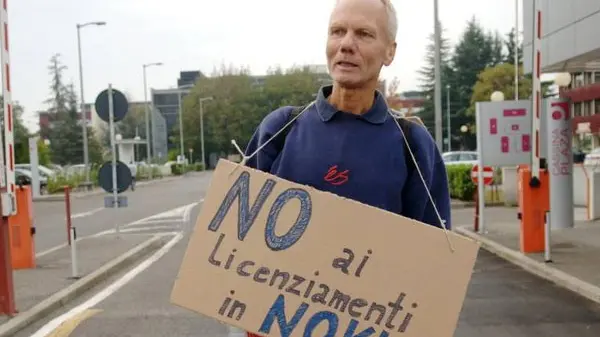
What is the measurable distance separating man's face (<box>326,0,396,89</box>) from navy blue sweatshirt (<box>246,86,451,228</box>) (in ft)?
0.39

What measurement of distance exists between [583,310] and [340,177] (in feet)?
21.8

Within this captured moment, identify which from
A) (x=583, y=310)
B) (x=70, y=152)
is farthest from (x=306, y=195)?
(x=70, y=152)

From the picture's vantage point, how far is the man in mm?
2287

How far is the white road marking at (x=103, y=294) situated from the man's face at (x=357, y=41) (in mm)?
5923

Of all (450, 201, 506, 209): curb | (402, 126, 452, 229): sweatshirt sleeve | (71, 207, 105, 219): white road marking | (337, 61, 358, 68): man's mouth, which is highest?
(337, 61, 358, 68): man's mouth

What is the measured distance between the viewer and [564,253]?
1218 centimetres

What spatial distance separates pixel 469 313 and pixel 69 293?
4692 mm

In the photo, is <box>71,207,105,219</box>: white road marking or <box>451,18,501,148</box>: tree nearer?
<box>71,207,105,219</box>: white road marking

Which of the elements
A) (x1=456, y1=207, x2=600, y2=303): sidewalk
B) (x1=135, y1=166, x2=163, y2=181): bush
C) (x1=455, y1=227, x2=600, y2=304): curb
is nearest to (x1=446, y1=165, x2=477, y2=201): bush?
(x1=456, y1=207, x2=600, y2=303): sidewalk

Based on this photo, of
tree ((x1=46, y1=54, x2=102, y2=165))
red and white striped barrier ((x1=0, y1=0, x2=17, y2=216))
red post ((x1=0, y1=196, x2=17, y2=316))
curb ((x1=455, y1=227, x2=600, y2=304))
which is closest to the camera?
red post ((x1=0, y1=196, x2=17, y2=316))

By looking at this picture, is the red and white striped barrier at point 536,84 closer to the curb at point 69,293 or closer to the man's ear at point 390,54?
A: the curb at point 69,293

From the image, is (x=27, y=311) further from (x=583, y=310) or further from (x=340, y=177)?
(x=340, y=177)

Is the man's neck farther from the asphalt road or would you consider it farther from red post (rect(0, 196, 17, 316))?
the asphalt road

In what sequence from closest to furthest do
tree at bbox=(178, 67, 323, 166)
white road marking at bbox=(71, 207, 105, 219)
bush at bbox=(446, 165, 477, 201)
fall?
bush at bbox=(446, 165, 477, 201)
white road marking at bbox=(71, 207, 105, 219)
tree at bbox=(178, 67, 323, 166)
